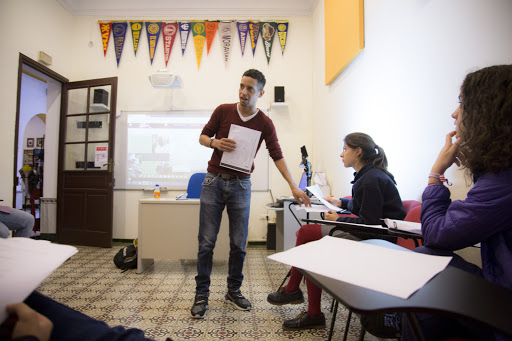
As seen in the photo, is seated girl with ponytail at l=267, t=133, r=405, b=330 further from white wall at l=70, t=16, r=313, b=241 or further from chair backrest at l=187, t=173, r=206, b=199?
white wall at l=70, t=16, r=313, b=241

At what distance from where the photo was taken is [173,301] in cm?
194

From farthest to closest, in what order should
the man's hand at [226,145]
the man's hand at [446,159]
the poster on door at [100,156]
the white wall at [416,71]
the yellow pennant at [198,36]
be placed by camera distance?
the yellow pennant at [198,36] → the poster on door at [100,156] → the man's hand at [226,145] → the white wall at [416,71] → the man's hand at [446,159]

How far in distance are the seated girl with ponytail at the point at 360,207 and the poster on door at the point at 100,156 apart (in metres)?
3.21

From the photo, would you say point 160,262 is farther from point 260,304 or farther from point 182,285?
point 260,304

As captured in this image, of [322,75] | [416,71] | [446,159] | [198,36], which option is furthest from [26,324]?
[198,36]

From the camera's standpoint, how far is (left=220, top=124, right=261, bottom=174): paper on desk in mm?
1707

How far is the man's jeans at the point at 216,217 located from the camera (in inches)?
68.3

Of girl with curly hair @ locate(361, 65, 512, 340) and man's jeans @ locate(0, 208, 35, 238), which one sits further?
man's jeans @ locate(0, 208, 35, 238)

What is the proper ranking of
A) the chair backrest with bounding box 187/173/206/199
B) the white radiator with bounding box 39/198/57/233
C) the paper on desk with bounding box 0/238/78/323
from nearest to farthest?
the paper on desk with bounding box 0/238/78/323 < the chair backrest with bounding box 187/173/206/199 < the white radiator with bounding box 39/198/57/233

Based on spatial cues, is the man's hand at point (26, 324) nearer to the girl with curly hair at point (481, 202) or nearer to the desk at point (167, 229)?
the girl with curly hair at point (481, 202)

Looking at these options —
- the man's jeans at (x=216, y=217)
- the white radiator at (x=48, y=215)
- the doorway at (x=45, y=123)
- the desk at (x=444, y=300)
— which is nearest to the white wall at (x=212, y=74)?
the doorway at (x=45, y=123)

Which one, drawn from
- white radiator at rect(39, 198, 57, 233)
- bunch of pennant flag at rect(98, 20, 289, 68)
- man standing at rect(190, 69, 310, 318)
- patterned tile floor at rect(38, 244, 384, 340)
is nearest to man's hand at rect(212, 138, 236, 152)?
man standing at rect(190, 69, 310, 318)

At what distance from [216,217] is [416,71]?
1548 millimetres

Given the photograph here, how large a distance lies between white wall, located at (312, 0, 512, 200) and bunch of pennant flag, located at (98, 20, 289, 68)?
1793 millimetres
